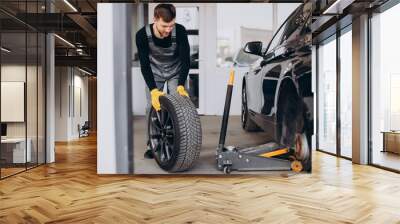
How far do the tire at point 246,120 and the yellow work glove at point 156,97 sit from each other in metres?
1.07

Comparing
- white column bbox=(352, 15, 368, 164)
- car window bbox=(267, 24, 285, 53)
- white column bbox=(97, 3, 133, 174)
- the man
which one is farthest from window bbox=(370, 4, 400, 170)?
white column bbox=(97, 3, 133, 174)

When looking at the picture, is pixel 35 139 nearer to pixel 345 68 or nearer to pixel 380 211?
pixel 380 211

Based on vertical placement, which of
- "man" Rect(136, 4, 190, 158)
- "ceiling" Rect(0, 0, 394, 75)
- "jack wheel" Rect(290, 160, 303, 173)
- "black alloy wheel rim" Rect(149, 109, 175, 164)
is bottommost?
"jack wheel" Rect(290, 160, 303, 173)

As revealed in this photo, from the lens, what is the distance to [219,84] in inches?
198

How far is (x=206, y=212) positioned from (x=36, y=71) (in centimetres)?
426

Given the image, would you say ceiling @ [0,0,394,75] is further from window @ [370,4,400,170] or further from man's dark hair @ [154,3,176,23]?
window @ [370,4,400,170]

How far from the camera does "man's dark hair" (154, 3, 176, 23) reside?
4969mm

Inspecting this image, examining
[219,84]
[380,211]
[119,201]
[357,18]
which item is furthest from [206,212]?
[357,18]

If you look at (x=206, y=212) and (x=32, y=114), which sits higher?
(x=32, y=114)

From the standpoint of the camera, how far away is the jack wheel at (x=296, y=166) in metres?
5.00

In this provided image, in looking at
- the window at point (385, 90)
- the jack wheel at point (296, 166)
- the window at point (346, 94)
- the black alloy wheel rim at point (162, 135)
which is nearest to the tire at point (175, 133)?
the black alloy wheel rim at point (162, 135)

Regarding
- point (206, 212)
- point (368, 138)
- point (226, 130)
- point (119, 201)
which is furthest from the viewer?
point (368, 138)

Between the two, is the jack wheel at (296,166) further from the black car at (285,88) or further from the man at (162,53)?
the man at (162,53)

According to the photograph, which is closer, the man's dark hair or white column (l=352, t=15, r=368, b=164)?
the man's dark hair
